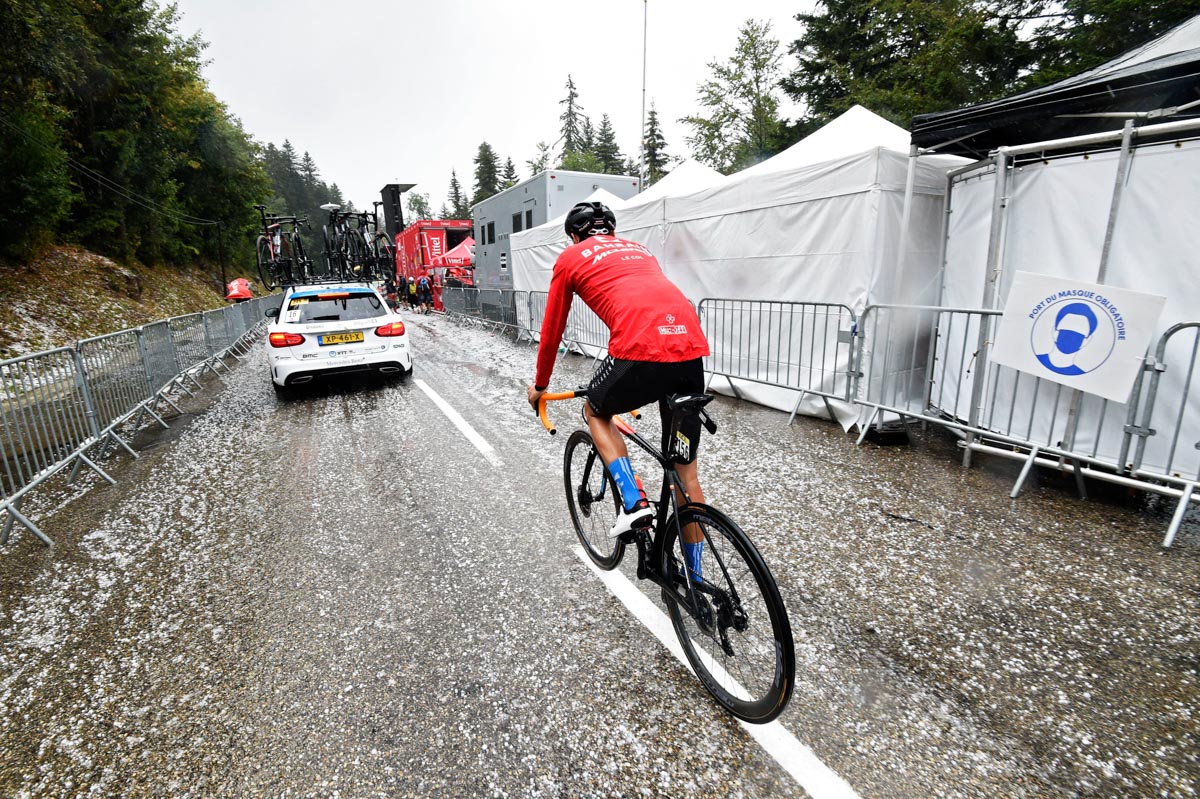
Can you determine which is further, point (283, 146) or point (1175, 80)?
point (283, 146)

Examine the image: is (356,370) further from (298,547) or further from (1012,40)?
(1012,40)

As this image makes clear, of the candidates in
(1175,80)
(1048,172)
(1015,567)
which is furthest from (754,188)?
(1015,567)

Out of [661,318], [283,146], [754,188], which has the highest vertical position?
[283,146]

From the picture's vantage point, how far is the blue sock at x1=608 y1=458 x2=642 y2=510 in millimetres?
2551

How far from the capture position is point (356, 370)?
841cm

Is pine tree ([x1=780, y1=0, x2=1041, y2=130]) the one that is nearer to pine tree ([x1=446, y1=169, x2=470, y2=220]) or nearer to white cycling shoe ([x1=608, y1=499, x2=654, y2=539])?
white cycling shoe ([x1=608, y1=499, x2=654, y2=539])

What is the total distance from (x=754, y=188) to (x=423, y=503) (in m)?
5.77

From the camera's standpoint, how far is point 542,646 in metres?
2.75

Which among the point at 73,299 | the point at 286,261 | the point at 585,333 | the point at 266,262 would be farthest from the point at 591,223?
the point at 73,299

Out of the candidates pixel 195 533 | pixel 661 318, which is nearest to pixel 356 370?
pixel 195 533

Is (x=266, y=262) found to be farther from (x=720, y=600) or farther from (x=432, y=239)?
(x=720, y=600)

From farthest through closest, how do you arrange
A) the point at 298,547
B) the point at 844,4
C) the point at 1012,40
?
the point at 844,4, the point at 1012,40, the point at 298,547

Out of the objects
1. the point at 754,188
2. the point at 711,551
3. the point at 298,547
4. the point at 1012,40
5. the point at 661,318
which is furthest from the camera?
the point at 1012,40

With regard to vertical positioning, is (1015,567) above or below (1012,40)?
below
